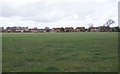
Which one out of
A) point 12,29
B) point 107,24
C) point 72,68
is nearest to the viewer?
point 72,68

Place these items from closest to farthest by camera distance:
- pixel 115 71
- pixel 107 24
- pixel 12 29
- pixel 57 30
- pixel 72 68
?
pixel 115 71 < pixel 72 68 < pixel 12 29 < pixel 57 30 < pixel 107 24

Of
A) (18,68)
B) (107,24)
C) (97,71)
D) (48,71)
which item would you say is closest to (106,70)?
(97,71)

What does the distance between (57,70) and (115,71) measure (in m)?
1.61

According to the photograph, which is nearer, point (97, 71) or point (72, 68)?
point (97, 71)

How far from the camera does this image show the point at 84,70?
26.9ft

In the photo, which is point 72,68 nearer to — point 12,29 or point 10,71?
point 10,71

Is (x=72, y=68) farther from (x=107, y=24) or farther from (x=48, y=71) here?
(x=107, y=24)

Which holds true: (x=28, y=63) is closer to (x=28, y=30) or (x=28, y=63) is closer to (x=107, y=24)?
(x=28, y=30)

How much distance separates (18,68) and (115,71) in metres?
2.86

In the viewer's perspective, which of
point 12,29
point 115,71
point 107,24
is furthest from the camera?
point 107,24

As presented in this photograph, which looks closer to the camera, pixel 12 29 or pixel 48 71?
pixel 48 71

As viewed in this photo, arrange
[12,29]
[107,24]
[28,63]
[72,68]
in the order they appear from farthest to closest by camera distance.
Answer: [107,24] < [12,29] < [28,63] < [72,68]

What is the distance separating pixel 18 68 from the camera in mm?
8672

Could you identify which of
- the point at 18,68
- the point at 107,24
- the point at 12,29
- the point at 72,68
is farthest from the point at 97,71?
the point at 107,24
